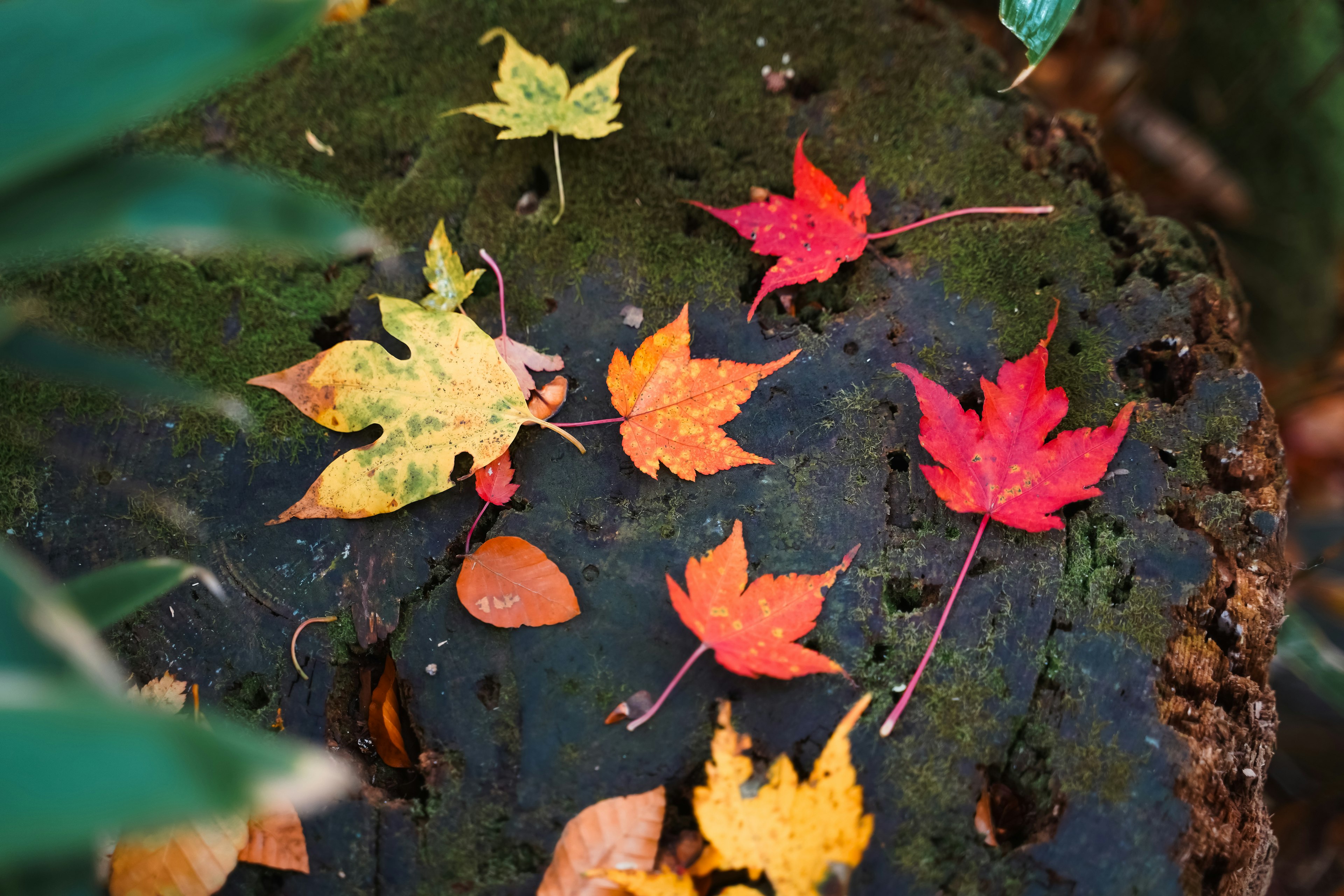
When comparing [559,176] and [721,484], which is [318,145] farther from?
[721,484]

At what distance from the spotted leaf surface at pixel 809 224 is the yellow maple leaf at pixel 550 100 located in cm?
29

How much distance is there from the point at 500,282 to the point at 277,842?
983 millimetres

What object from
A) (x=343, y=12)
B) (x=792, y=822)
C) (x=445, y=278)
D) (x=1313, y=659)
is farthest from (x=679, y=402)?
(x=1313, y=659)

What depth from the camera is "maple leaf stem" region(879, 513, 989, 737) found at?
3.90ft

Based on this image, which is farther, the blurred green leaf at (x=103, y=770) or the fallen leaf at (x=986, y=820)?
the fallen leaf at (x=986, y=820)

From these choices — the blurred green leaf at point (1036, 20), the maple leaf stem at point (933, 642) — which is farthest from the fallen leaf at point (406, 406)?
the blurred green leaf at point (1036, 20)

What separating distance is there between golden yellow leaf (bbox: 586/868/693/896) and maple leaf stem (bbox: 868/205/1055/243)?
3.75 ft

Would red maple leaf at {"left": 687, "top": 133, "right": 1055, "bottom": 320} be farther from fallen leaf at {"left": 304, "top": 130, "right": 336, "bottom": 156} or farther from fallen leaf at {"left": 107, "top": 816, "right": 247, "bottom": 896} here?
fallen leaf at {"left": 107, "top": 816, "right": 247, "bottom": 896}

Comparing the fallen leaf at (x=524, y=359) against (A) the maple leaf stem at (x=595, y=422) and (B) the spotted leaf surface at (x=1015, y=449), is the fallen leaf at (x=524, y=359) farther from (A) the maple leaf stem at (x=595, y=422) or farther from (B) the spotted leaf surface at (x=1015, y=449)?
(B) the spotted leaf surface at (x=1015, y=449)

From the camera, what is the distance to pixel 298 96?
1.61 metres

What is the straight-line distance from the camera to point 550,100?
4.97 ft

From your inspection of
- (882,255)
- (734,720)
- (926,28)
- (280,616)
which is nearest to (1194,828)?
(734,720)

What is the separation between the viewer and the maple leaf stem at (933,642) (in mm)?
1188

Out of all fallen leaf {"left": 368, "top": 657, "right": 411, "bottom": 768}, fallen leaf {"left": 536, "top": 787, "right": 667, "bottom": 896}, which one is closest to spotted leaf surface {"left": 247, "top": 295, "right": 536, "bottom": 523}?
fallen leaf {"left": 368, "top": 657, "right": 411, "bottom": 768}
